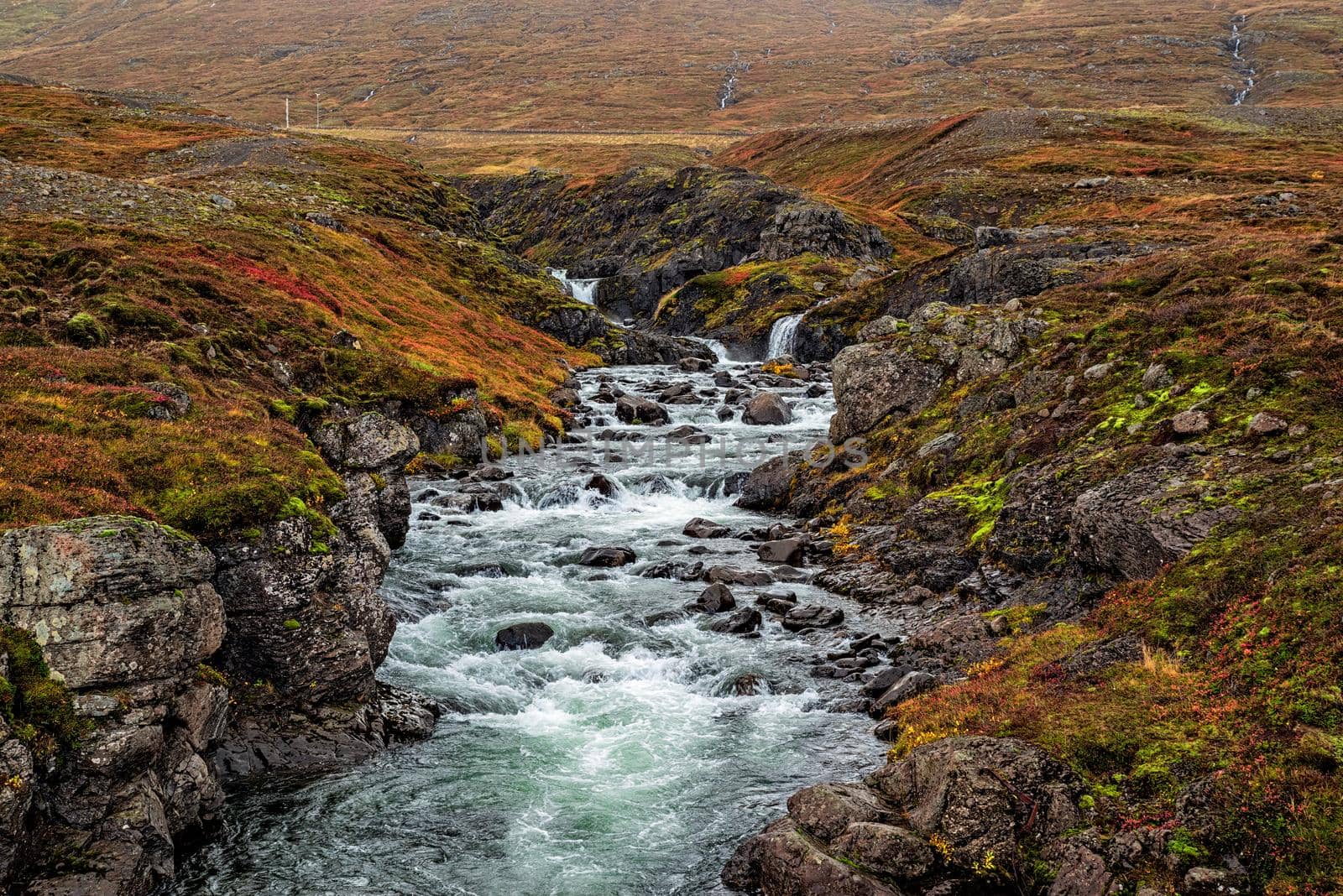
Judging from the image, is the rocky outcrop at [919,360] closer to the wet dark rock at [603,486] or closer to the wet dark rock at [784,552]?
the wet dark rock at [784,552]

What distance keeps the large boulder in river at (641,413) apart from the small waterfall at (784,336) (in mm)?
29186

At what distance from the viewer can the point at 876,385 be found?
39.2 meters

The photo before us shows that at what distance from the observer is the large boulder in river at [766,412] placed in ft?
182

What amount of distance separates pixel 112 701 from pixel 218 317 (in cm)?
2565

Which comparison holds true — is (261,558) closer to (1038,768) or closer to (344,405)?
(1038,768)

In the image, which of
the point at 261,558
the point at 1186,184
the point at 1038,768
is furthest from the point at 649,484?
the point at 1186,184

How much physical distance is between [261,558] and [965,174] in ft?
441

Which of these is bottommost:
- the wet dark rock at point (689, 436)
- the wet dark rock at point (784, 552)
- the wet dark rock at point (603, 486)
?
the wet dark rock at point (689, 436)

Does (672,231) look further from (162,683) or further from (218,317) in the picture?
(162,683)

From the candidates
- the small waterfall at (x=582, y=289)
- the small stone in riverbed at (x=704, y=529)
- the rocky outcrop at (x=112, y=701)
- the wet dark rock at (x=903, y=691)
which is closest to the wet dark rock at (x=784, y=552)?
the small stone in riverbed at (x=704, y=529)

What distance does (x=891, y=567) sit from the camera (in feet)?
92.5

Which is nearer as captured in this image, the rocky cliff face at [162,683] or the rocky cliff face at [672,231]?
the rocky cliff face at [162,683]

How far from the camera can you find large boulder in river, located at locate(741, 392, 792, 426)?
182 ft

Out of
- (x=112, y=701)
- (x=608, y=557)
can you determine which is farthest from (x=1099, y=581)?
(x=112, y=701)
